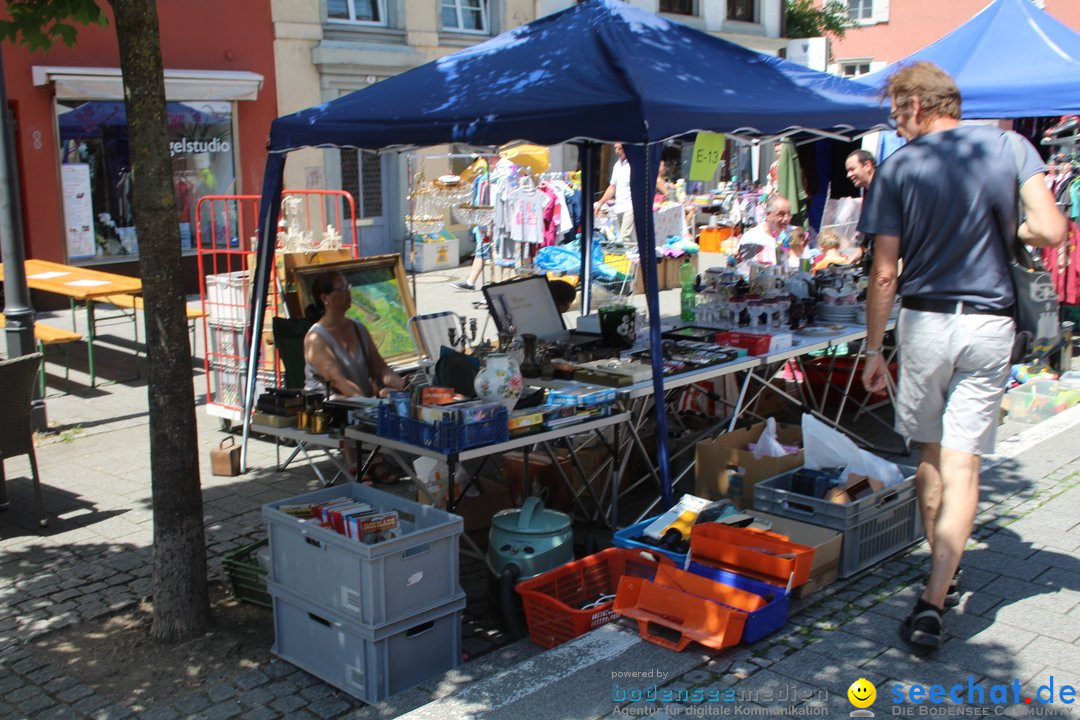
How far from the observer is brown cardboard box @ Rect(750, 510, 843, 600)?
172 inches

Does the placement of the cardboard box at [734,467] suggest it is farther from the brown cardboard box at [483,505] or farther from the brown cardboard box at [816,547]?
the brown cardboard box at [483,505]

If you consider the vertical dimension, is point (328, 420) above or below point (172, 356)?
below

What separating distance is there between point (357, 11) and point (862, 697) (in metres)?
14.8

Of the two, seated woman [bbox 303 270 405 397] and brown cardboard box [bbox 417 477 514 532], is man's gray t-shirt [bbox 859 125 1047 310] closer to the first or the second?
brown cardboard box [bbox 417 477 514 532]

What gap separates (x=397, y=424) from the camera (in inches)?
189

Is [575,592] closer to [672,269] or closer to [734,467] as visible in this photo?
[734,467]

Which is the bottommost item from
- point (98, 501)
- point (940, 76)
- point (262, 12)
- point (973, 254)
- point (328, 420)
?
point (98, 501)

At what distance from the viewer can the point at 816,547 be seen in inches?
170

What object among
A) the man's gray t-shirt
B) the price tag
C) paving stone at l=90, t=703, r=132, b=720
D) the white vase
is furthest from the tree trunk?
the price tag

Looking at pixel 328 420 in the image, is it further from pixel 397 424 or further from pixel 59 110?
pixel 59 110

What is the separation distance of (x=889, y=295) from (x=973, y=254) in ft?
1.01

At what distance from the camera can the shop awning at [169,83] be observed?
489 inches

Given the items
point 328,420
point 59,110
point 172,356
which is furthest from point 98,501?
point 59,110

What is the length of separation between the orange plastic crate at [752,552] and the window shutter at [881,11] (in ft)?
108
